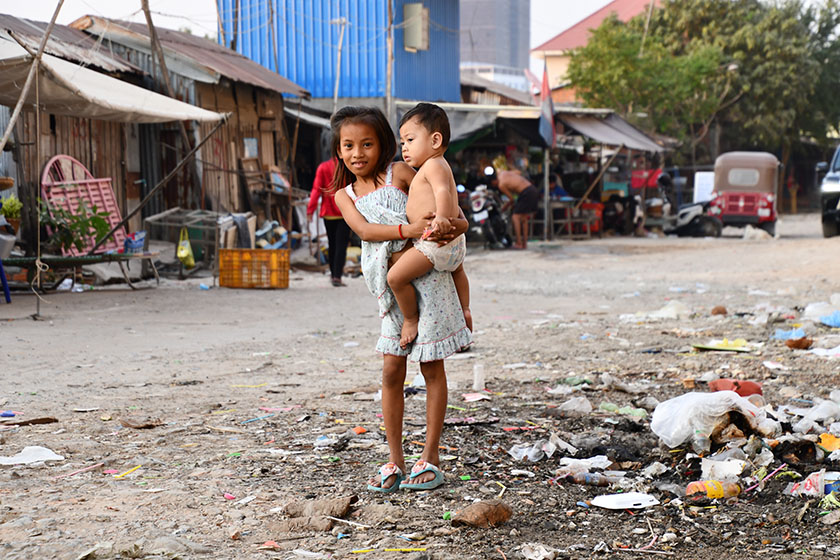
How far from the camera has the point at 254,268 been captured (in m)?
9.94

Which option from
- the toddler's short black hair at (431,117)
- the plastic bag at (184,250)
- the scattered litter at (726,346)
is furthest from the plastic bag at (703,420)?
the plastic bag at (184,250)

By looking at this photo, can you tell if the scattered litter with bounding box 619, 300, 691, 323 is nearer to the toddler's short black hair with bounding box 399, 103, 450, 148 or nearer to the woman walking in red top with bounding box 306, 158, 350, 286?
the woman walking in red top with bounding box 306, 158, 350, 286

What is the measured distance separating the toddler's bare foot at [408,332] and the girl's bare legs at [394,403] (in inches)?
3.1

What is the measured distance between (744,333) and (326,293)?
4.53 meters

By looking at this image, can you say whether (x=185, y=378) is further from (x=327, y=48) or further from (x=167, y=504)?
(x=327, y=48)

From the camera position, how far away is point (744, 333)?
6711 millimetres

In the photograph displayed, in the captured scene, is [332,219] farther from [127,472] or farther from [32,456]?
[127,472]

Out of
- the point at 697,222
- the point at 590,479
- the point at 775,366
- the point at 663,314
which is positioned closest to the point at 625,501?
the point at 590,479

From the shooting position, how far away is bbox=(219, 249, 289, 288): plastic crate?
9.89 meters

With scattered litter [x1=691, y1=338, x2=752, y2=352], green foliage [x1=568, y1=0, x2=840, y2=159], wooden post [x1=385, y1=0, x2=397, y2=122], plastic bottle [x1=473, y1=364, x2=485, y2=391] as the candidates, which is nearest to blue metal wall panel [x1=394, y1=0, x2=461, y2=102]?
wooden post [x1=385, y1=0, x2=397, y2=122]

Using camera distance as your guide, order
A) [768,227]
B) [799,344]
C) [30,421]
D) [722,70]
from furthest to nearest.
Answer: [722,70] → [768,227] → [799,344] → [30,421]

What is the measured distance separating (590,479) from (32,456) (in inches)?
82.2

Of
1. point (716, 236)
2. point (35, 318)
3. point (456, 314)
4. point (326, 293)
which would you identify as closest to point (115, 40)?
point (326, 293)

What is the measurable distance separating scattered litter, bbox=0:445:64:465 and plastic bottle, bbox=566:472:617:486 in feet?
6.30
